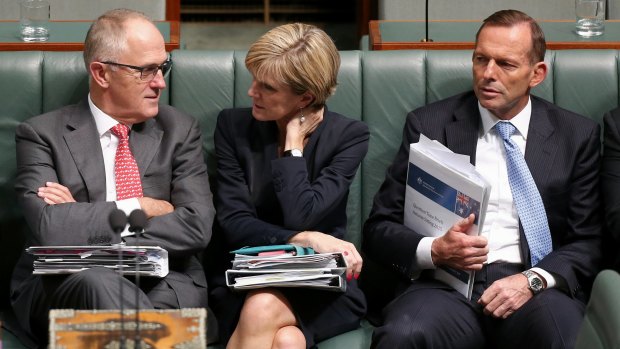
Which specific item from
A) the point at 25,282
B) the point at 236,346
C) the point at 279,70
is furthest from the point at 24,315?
the point at 279,70

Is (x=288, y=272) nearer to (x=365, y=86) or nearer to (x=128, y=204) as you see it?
(x=128, y=204)

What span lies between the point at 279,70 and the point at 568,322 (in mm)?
1093

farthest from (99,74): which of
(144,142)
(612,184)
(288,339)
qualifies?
(612,184)

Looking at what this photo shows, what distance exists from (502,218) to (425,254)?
0.28 meters

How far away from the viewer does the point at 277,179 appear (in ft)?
11.0

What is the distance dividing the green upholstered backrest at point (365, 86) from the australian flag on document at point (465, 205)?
0.52 meters

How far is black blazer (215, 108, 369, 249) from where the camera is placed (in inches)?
131

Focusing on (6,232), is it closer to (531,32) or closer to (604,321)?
(531,32)

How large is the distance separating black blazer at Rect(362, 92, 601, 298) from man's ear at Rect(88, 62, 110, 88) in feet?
2.94

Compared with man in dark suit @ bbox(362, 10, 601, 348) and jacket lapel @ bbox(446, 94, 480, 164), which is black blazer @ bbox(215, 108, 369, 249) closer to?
man in dark suit @ bbox(362, 10, 601, 348)

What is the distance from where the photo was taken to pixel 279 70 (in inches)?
133

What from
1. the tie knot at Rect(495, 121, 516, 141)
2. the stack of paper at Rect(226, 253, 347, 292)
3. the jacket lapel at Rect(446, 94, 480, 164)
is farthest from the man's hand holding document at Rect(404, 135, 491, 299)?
the stack of paper at Rect(226, 253, 347, 292)

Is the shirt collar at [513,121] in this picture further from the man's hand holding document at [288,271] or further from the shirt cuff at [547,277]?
the man's hand holding document at [288,271]

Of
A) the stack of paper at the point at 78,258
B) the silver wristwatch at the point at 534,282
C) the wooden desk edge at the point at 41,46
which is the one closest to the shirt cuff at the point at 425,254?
the silver wristwatch at the point at 534,282
